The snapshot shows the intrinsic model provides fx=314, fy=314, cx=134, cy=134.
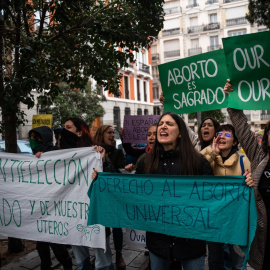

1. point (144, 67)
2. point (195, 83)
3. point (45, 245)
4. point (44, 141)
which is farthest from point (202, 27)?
point (45, 245)

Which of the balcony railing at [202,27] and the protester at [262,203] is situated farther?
the balcony railing at [202,27]

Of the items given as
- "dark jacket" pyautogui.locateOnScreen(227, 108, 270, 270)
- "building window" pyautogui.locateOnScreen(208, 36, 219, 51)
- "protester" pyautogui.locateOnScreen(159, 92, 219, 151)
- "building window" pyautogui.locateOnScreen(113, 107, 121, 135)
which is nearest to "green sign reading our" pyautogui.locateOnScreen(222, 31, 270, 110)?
"dark jacket" pyautogui.locateOnScreen(227, 108, 270, 270)

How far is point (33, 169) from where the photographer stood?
3.60 meters

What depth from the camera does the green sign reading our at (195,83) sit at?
362cm

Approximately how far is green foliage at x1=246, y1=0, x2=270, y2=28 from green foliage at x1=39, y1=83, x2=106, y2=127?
9.22 metres

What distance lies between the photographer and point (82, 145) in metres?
3.53

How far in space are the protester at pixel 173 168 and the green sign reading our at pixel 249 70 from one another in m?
0.64

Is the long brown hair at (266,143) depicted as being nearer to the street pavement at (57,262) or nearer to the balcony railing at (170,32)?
the street pavement at (57,262)

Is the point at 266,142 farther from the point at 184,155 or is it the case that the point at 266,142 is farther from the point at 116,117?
the point at 116,117

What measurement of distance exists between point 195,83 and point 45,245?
8.53 feet

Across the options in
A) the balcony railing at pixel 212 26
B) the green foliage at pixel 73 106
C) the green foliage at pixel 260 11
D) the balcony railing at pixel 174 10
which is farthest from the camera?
the balcony railing at pixel 174 10

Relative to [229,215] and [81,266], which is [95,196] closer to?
[81,266]

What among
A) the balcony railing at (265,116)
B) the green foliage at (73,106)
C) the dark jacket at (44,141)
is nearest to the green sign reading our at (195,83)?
the dark jacket at (44,141)

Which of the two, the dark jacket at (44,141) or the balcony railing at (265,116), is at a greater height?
the balcony railing at (265,116)
